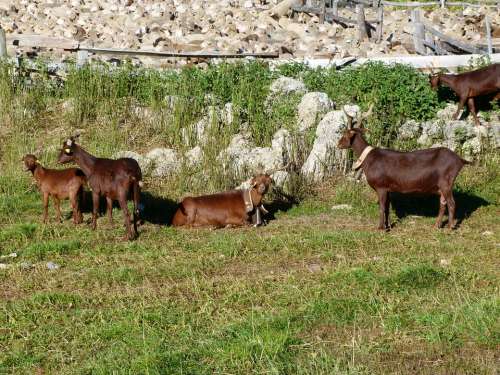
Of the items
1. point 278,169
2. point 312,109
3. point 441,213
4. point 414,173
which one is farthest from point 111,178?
point 441,213

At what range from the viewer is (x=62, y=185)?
12.0 m

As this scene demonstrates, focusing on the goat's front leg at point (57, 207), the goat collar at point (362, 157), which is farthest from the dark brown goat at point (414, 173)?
the goat's front leg at point (57, 207)

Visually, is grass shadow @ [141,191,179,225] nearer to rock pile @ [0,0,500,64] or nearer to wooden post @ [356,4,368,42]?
rock pile @ [0,0,500,64]

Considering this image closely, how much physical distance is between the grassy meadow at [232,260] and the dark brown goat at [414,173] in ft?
1.56

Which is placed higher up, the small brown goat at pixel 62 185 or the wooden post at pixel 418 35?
the wooden post at pixel 418 35

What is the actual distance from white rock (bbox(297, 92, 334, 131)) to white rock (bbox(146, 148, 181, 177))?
7.77 feet

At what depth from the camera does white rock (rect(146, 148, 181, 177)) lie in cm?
1400

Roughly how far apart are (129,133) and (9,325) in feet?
25.7

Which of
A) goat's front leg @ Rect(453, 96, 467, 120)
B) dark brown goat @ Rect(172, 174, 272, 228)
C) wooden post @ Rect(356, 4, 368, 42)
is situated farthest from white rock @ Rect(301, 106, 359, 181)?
wooden post @ Rect(356, 4, 368, 42)

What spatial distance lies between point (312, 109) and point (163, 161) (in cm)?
288

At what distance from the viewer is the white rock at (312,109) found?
14406 mm

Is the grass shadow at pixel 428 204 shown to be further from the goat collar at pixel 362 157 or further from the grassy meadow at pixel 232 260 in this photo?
the goat collar at pixel 362 157

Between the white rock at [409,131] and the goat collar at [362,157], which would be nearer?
the goat collar at [362,157]

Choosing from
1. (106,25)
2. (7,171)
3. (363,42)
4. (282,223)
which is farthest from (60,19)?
(282,223)
